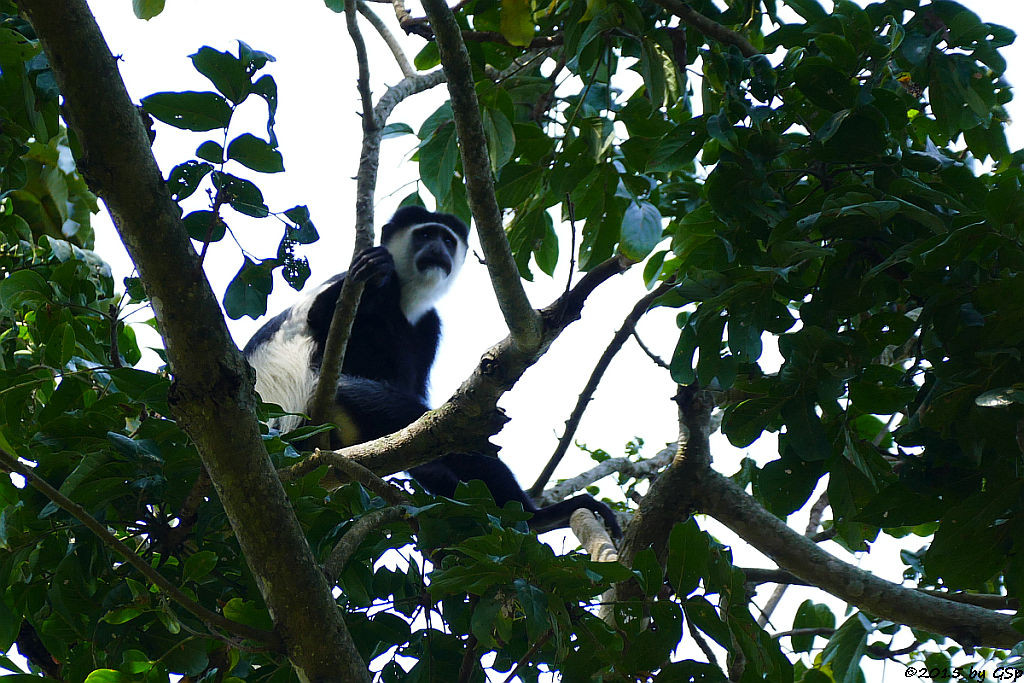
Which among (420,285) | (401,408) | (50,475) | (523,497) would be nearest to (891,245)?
(50,475)

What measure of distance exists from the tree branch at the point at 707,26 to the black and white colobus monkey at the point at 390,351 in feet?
3.38

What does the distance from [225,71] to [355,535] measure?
71cm

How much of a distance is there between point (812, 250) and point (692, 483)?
94 cm

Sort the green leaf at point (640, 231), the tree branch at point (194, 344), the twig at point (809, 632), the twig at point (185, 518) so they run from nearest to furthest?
the tree branch at point (194, 344), the twig at point (185, 518), the green leaf at point (640, 231), the twig at point (809, 632)

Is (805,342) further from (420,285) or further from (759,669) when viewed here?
(420,285)

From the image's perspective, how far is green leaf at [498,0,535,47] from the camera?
1954 millimetres

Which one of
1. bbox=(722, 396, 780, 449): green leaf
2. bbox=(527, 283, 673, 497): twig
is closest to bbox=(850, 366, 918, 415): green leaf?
bbox=(722, 396, 780, 449): green leaf

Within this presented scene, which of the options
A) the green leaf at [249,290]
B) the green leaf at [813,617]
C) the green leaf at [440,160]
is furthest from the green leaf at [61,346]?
the green leaf at [813,617]

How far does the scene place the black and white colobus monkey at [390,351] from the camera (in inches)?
112

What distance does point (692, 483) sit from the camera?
2.09 metres

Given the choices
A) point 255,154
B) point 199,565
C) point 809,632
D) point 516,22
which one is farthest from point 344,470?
point 809,632

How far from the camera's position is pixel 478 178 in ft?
5.45

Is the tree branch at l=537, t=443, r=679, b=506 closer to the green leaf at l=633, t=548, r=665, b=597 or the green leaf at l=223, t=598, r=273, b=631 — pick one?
the green leaf at l=633, t=548, r=665, b=597

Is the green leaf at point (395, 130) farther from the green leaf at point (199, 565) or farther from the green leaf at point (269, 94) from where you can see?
the green leaf at point (199, 565)
